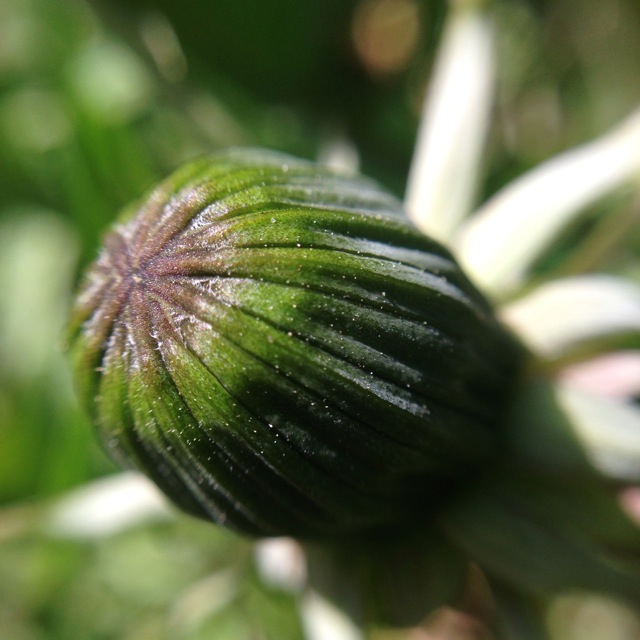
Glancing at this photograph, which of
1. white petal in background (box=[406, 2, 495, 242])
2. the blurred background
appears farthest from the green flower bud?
the blurred background

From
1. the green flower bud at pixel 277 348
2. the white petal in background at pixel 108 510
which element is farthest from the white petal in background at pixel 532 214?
the white petal in background at pixel 108 510

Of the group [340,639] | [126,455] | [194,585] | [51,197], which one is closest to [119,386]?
[126,455]

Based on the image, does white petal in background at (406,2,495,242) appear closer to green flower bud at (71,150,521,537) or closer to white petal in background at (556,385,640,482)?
green flower bud at (71,150,521,537)

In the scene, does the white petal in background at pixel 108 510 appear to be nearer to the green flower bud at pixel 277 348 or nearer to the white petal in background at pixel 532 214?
the green flower bud at pixel 277 348

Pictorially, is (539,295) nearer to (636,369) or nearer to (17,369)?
(636,369)

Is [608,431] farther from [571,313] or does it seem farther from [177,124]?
[177,124]

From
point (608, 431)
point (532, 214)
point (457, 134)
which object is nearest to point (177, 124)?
point (457, 134)
